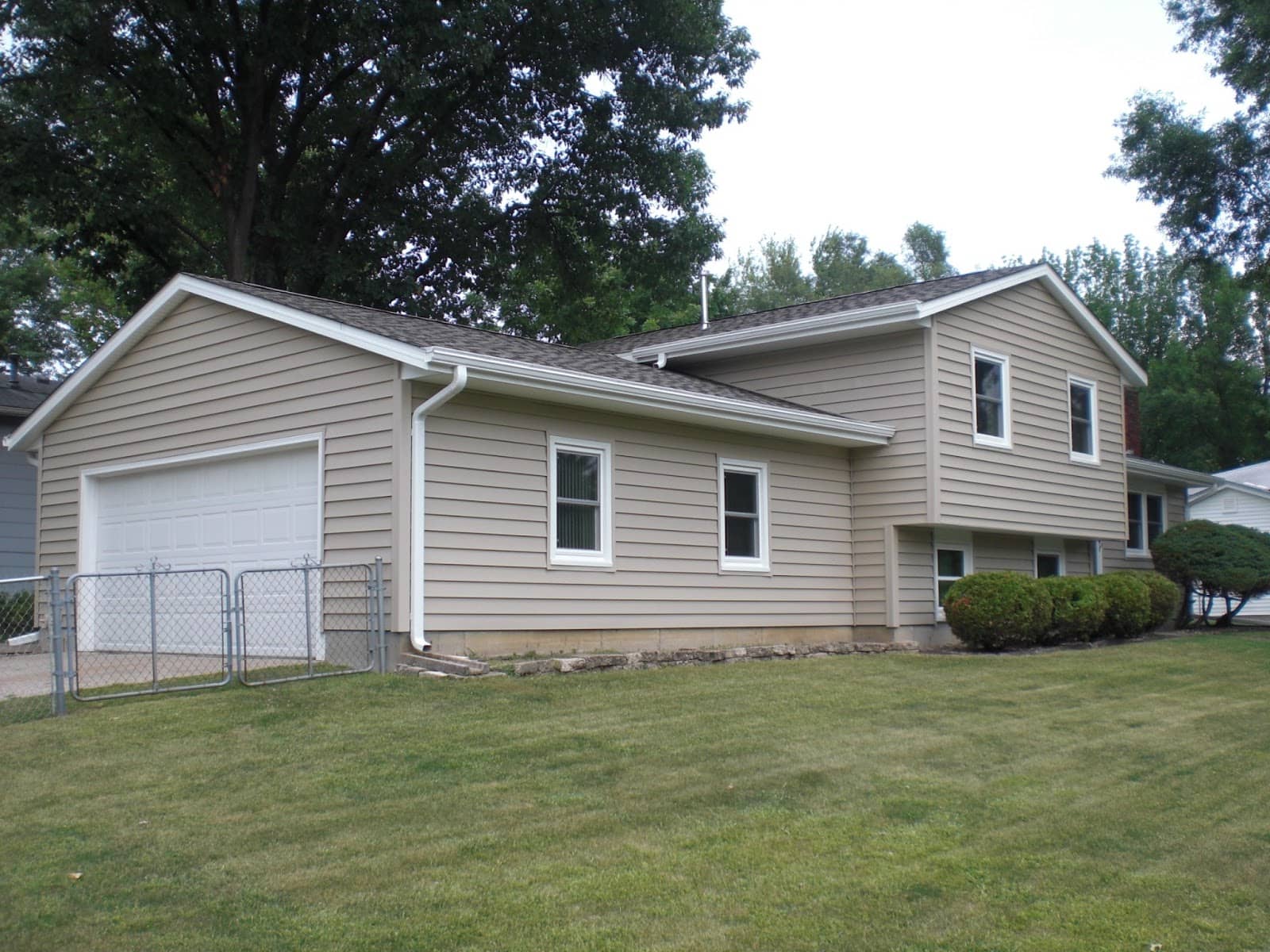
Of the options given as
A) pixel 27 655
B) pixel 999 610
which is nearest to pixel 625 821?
pixel 999 610

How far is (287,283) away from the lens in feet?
82.4

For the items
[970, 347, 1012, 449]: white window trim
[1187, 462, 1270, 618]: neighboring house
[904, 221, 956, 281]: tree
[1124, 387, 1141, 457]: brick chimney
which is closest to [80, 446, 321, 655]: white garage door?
[970, 347, 1012, 449]: white window trim

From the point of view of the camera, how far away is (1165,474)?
23.8 meters

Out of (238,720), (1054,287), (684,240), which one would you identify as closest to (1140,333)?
(684,240)

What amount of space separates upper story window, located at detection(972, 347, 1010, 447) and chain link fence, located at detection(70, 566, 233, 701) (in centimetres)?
1029

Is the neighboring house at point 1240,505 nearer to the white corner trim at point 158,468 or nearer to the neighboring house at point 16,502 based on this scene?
the white corner trim at point 158,468

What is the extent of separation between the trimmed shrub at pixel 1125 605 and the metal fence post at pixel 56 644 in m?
12.9

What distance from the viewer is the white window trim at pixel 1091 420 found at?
62.2ft

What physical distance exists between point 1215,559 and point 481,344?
1372 centimetres

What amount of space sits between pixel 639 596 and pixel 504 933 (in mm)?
8677

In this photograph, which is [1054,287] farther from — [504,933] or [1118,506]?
[504,933]

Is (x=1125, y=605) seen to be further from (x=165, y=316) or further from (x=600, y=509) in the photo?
(x=165, y=316)

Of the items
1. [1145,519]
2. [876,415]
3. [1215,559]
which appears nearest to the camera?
[876,415]

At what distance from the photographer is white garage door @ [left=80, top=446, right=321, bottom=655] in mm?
12453
